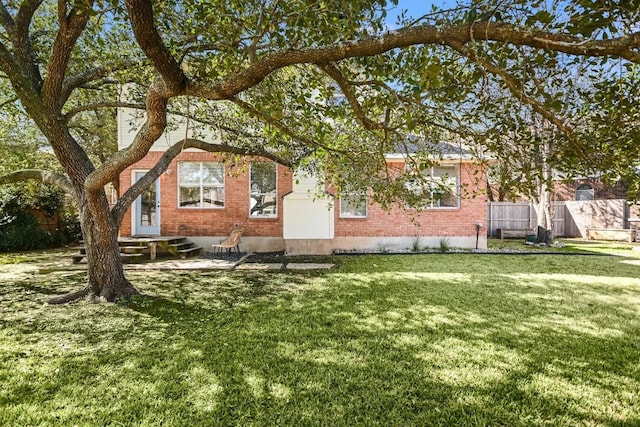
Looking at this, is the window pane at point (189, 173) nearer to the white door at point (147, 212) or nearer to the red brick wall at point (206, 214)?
the red brick wall at point (206, 214)

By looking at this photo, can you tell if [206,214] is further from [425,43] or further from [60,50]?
[425,43]

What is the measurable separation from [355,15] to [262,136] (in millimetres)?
4418

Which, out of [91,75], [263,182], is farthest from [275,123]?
[263,182]

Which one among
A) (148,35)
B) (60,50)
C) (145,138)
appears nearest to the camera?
(148,35)

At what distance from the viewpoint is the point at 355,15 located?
12.2 ft

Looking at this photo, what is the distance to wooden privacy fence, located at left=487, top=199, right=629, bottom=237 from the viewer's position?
56.0 feet

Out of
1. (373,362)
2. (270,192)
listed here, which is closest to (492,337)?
(373,362)

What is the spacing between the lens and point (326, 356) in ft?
12.6

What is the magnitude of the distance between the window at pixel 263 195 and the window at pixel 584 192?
2106 cm

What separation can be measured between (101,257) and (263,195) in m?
6.80

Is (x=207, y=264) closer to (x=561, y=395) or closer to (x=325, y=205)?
(x=325, y=205)

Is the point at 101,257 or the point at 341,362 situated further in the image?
the point at 101,257

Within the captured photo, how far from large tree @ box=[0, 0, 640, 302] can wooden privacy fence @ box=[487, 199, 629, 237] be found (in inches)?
530

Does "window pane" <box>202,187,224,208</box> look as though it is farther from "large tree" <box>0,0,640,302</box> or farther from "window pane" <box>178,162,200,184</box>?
"large tree" <box>0,0,640,302</box>
